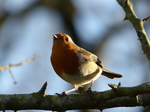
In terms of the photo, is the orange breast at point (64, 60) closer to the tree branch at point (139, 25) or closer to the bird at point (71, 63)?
the bird at point (71, 63)

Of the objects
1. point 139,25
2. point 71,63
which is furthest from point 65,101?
point 139,25

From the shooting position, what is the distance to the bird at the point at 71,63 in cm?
476

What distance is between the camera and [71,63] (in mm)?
4770

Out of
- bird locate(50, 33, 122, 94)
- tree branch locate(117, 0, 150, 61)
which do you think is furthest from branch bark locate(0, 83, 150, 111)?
bird locate(50, 33, 122, 94)

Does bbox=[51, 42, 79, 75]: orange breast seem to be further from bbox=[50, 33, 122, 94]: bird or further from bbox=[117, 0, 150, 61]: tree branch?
bbox=[117, 0, 150, 61]: tree branch

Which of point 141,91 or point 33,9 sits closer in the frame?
point 141,91

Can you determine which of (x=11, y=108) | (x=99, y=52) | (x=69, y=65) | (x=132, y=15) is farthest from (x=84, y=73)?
(x=99, y=52)

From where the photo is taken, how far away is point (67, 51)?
193 inches

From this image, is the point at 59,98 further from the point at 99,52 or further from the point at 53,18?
the point at 53,18

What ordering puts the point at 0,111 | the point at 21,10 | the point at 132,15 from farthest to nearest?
1. the point at 21,10
2. the point at 132,15
3. the point at 0,111

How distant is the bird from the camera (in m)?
4.76

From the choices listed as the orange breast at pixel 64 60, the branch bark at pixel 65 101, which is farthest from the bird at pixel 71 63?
the branch bark at pixel 65 101

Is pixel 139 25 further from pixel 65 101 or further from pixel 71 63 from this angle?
pixel 65 101

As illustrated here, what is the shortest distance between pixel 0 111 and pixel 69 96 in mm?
787
